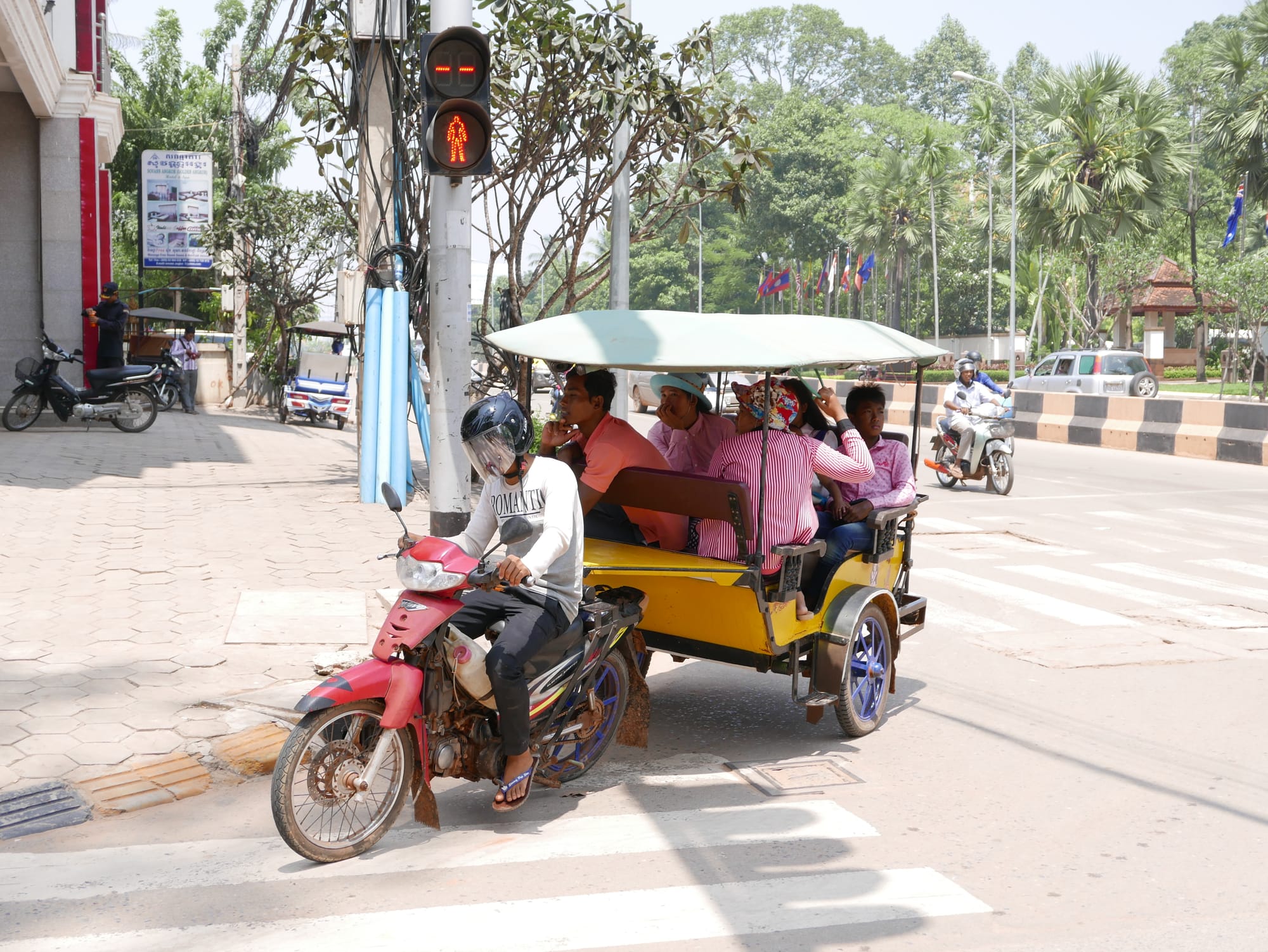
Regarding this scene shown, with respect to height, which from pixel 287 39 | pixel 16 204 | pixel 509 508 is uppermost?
pixel 287 39

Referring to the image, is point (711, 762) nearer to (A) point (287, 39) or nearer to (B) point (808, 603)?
(B) point (808, 603)

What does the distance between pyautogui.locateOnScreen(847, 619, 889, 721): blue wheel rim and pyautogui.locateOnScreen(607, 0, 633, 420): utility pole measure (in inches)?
229

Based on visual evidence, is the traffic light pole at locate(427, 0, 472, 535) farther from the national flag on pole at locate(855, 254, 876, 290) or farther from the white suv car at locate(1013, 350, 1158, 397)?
the national flag on pole at locate(855, 254, 876, 290)

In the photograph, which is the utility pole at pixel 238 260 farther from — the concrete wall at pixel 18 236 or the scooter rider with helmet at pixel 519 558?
the scooter rider with helmet at pixel 519 558

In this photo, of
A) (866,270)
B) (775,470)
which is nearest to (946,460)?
(775,470)

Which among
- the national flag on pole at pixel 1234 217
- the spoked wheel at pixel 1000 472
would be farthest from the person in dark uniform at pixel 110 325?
the national flag on pole at pixel 1234 217

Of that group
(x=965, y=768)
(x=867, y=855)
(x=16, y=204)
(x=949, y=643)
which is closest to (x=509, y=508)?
(x=867, y=855)

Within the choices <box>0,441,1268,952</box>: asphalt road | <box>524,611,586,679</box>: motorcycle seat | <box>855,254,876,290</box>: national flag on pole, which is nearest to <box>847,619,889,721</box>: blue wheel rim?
<box>0,441,1268,952</box>: asphalt road

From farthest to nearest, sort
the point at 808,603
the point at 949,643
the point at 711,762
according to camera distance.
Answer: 1. the point at 949,643
2. the point at 808,603
3. the point at 711,762

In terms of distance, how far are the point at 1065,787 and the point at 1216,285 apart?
35693 mm

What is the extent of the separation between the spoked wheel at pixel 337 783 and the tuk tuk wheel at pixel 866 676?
2233mm

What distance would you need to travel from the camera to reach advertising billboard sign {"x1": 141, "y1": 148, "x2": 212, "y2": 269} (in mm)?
29500

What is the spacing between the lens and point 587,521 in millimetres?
6105

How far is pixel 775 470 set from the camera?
5.74 meters
